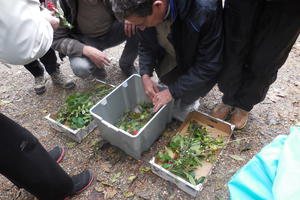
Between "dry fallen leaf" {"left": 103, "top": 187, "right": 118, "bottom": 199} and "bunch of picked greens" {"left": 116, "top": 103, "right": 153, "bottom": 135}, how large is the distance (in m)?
0.50

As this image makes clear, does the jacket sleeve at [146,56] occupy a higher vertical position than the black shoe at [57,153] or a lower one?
higher

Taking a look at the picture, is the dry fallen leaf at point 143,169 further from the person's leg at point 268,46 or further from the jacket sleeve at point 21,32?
the jacket sleeve at point 21,32

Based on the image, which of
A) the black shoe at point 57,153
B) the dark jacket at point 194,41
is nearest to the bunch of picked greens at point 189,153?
the dark jacket at point 194,41

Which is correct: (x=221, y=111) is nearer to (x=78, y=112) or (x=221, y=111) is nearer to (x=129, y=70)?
(x=129, y=70)

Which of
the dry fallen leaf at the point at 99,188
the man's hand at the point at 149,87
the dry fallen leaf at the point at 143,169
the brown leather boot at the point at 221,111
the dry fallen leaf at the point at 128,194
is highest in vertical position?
the man's hand at the point at 149,87

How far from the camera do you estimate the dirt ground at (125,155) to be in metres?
1.87

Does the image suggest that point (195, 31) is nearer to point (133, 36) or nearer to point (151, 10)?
point (151, 10)

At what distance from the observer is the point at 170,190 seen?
184 cm

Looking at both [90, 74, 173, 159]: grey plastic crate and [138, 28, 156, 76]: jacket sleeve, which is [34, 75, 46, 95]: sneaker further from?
[138, 28, 156, 76]: jacket sleeve

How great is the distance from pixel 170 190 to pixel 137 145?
0.44 metres

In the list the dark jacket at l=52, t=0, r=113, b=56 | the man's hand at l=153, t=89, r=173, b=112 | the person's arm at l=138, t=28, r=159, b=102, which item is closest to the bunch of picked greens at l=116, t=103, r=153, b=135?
the person's arm at l=138, t=28, r=159, b=102

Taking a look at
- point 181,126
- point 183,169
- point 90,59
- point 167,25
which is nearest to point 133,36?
point 90,59

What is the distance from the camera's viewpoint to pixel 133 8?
1.32 metres

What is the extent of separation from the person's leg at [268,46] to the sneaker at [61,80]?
1864 millimetres
